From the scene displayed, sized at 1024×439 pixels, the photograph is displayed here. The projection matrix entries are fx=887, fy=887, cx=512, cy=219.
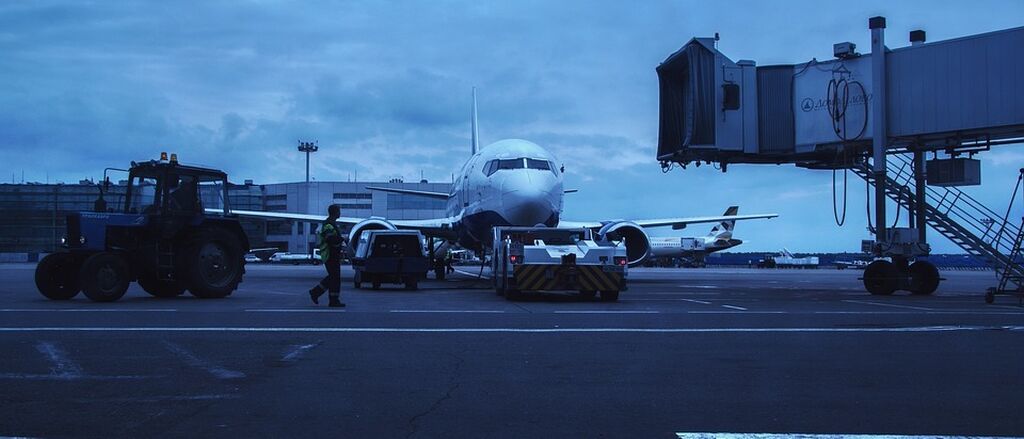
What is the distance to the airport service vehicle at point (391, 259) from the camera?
2192cm

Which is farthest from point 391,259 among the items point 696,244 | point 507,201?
point 696,244

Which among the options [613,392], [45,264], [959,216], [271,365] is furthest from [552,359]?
[959,216]

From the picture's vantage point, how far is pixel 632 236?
1068 inches

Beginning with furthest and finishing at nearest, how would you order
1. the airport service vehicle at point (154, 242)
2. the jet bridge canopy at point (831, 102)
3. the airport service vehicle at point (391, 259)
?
1. the airport service vehicle at point (391, 259)
2. the jet bridge canopy at point (831, 102)
3. the airport service vehicle at point (154, 242)

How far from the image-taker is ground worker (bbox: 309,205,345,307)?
15.0 meters

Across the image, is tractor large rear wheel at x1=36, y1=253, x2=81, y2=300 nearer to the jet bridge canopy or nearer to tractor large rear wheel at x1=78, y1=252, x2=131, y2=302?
tractor large rear wheel at x1=78, y1=252, x2=131, y2=302

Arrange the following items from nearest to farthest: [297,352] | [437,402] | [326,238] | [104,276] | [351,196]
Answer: [437,402] < [297,352] < [326,238] < [104,276] < [351,196]

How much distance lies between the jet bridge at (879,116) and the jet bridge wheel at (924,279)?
0.08ft

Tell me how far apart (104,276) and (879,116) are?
17.4 meters

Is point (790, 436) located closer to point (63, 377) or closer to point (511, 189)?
point (63, 377)

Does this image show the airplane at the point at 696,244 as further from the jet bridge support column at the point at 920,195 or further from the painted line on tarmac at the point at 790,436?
the painted line on tarmac at the point at 790,436

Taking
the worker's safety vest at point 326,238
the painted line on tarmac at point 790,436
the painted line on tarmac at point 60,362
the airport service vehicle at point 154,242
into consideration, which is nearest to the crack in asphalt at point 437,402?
the painted line on tarmac at point 790,436

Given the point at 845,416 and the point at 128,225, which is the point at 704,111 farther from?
the point at 845,416

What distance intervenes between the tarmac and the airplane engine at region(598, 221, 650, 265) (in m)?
13.0
